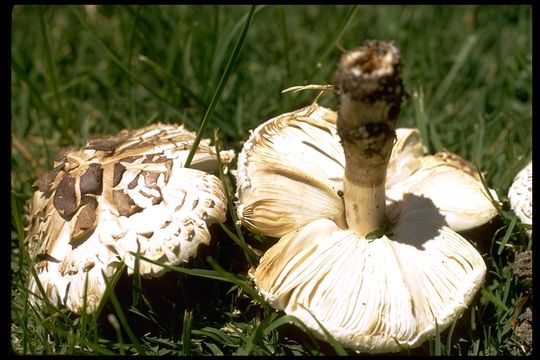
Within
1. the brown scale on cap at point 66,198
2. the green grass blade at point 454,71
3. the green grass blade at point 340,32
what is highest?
the green grass blade at point 340,32

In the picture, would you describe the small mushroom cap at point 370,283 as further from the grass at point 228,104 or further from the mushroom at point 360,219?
the grass at point 228,104

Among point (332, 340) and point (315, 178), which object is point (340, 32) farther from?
point (332, 340)

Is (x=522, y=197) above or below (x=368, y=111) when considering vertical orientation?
below

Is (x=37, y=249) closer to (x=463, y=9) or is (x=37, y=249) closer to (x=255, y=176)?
(x=255, y=176)

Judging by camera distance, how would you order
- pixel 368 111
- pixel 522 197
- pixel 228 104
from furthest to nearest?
1. pixel 228 104
2. pixel 522 197
3. pixel 368 111

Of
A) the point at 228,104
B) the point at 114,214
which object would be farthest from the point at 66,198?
the point at 228,104

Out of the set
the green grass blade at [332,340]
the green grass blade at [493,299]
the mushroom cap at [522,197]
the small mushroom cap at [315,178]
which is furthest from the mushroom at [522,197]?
the green grass blade at [332,340]

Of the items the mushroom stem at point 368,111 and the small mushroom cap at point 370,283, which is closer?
the mushroom stem at point 368,111
